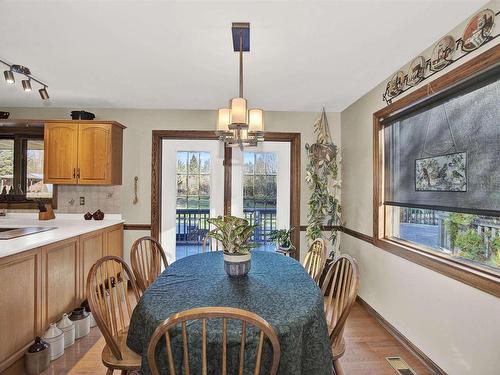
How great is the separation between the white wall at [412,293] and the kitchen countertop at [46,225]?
3.07 metres

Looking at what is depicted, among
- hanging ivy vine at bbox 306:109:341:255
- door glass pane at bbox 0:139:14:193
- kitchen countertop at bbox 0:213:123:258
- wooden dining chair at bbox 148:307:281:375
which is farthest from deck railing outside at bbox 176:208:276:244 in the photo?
wooden dining chair at bbox 148:307:281:375

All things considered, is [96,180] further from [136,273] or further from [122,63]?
[136,273]

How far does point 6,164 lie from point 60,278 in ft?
7.88

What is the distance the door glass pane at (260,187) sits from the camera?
4.39 m

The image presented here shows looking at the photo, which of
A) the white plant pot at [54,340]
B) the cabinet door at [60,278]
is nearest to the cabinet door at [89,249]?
the cabinet door at [60,278]

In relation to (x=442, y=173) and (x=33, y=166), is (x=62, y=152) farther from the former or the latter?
(x=442, y=173)

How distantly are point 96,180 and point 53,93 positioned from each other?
1.12 m

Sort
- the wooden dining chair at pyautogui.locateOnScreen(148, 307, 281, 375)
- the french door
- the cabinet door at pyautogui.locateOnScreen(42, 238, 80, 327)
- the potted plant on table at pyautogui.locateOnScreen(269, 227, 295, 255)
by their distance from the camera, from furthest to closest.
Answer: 1. the french door
2. the potted plant on table at pyautogui.locateOnScreen(269, 227, 295, 255)
3. the cabinet door at pyautogui.locateOnScreen(42, 238, 80, 327)
4. the wooden dining chair at pyautogui.locateOnScreen(148, 307, 281, 375)

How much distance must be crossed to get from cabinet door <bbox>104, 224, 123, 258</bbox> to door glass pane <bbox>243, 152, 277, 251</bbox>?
69.2 inches

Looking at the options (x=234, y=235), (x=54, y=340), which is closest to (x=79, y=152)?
(x=54, y=340)

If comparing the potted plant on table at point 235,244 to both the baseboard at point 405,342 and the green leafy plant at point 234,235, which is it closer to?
the green leafy plant at point 234,235

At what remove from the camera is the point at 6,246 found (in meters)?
2.16

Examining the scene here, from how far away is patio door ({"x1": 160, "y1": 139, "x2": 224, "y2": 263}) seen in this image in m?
4.35

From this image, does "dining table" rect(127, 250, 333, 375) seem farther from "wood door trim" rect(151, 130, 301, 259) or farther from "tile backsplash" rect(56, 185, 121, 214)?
"tile backsplash" rect(56, 185, 121, 214)
